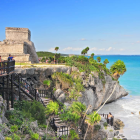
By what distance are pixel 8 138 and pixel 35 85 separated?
1537 cm

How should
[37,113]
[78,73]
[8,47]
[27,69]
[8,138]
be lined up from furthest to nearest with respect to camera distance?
[8,47]
[78,73]
[27,69]
[37,113]
[8,138]

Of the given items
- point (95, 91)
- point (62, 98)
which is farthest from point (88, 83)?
point (62, 98)

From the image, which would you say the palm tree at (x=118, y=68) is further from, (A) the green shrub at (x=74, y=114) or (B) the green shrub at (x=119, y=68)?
(A) the green shrub at (x=74, y=114)

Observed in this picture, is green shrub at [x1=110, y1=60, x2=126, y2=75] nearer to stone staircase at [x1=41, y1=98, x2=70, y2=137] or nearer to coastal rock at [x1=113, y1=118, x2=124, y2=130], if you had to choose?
coastal rock at [x1=113, y1=118, x2=124, y2=130]

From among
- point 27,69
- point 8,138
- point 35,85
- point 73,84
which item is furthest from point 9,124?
point 73,84

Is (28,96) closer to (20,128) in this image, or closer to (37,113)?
(37,113)

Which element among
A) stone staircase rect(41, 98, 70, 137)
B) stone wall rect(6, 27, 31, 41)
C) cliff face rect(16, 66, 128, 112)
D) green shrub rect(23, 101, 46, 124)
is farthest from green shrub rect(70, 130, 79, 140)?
stone wall rect(6, 27, 31, 41)

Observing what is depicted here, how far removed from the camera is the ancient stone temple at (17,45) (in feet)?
88.7

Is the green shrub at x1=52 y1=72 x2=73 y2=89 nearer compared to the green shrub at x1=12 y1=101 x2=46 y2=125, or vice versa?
the green shrub at x1=12 y1=101 x2=46 y2=125

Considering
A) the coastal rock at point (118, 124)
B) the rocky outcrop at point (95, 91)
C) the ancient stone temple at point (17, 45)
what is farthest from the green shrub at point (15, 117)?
the ancient stone temple at point (17, 45)

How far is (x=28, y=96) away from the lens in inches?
587

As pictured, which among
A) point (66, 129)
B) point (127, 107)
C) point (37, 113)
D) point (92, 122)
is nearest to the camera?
Result: point (37, 113)

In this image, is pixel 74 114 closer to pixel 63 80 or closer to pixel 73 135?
pixel 73 135

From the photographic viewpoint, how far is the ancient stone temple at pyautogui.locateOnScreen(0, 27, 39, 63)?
27.0 metres
